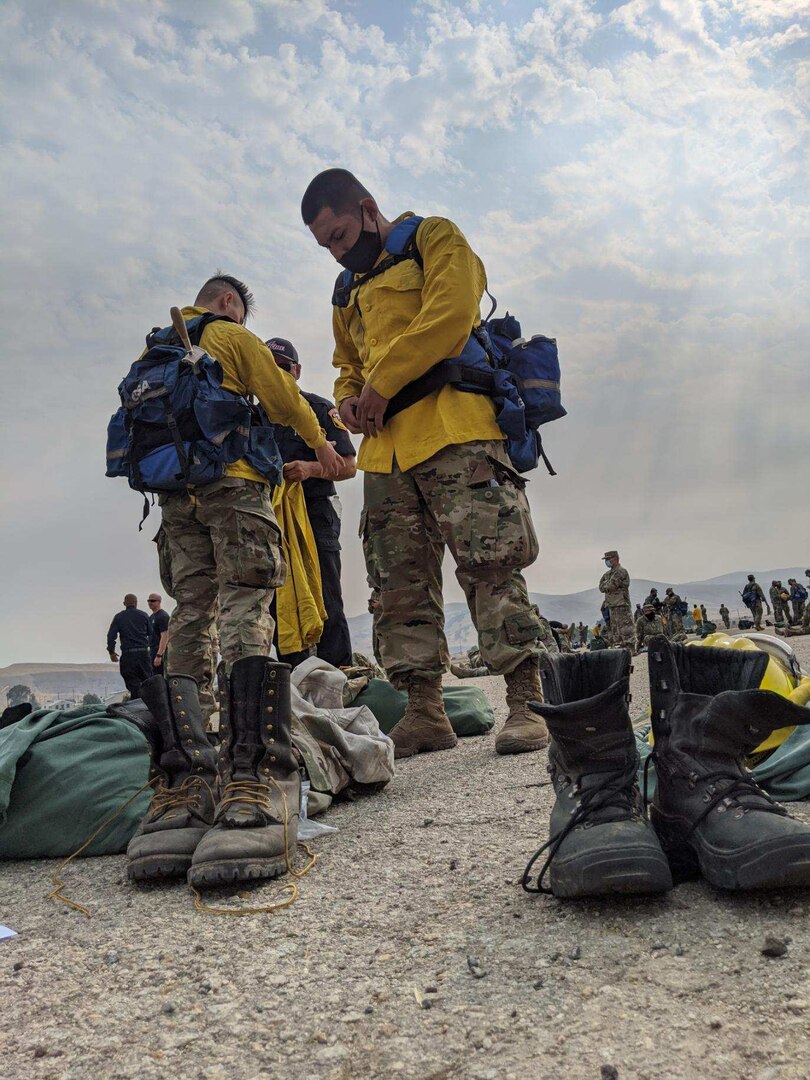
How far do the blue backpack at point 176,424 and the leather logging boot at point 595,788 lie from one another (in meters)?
2.06

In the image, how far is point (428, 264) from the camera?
328cm

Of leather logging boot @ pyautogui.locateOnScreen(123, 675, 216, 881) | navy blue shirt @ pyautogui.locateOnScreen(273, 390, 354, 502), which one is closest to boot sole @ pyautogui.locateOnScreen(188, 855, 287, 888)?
leather logging boot @ pyautogui.locateOnScreen(123, 675, 216, 881)

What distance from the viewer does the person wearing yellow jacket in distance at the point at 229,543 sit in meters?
3.22

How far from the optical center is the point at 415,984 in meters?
1.18

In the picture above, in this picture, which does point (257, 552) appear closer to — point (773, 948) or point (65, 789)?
point (65, 789)

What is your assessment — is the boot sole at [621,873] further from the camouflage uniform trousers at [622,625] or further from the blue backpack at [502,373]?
the camouflage uniform trousers at [622,625]

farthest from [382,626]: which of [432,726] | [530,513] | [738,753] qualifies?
[738,753]

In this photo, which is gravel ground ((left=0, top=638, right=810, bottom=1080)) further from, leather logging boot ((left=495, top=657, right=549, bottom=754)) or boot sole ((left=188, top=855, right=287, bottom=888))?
leather logging boot ((left=495, top=657, right=549, bottom=754))

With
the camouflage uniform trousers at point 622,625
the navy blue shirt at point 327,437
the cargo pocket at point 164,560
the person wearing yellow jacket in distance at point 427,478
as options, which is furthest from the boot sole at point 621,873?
the camouflage uniform trousers at point 622,625

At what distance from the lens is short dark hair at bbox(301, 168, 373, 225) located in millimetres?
3398

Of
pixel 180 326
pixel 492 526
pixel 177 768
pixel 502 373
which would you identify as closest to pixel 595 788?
pixel 177 768

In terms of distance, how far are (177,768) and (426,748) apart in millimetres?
1734

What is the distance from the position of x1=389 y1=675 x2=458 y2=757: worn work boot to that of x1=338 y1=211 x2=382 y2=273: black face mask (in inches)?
75.6

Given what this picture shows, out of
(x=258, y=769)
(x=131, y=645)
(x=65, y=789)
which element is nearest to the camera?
(x=258, y=769)
